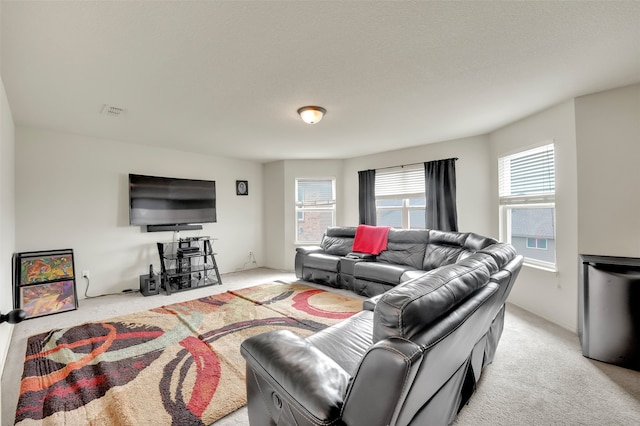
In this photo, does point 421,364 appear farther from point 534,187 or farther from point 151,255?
point 151,255

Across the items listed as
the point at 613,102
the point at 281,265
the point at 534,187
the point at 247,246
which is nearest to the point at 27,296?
the point at 247,246

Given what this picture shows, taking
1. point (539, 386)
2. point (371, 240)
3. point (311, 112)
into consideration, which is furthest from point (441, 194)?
point (539, 386)

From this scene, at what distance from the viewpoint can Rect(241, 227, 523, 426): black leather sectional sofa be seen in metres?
0.89

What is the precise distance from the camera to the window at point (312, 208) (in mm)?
5941

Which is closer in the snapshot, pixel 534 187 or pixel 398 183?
pixel 534 187

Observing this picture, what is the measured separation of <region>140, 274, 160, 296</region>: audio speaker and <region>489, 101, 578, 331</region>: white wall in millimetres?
5043

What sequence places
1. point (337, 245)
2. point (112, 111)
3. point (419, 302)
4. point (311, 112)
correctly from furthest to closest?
point (337, 245) → point (112, 111) → point (311, 112) → point (419, 302)

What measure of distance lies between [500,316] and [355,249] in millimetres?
2494

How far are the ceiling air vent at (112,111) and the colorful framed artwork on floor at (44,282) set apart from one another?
207 cm

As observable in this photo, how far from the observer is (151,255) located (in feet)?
15.2

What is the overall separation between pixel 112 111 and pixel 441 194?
4.53 metres

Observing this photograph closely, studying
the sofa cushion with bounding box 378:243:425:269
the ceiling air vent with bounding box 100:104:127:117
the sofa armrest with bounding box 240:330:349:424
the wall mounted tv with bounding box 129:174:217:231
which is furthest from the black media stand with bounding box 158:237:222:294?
the sofa armrest with bounding box 240:330:349:424

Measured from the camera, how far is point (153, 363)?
2.25 metres

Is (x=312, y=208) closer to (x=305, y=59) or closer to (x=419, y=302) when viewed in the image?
(x=305, y=59)
